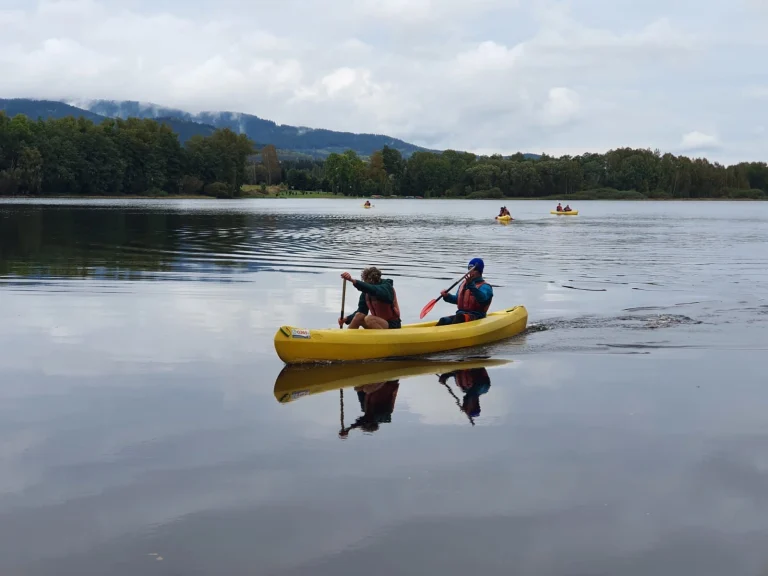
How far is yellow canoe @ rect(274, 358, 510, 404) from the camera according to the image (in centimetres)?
1315

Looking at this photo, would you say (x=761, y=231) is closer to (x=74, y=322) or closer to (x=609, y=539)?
(x=74, y=322)

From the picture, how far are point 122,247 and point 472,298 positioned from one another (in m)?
24.9

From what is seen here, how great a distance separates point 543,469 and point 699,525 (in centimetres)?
186

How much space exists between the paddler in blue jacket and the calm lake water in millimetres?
929

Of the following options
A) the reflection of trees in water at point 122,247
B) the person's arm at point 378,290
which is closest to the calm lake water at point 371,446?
the person's arm at point 378,290

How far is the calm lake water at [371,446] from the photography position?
7477 millimetres

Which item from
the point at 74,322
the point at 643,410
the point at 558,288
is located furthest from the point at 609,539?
the point at 558,288

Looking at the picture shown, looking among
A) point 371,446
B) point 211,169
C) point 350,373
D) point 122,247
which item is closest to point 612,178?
point 211,169

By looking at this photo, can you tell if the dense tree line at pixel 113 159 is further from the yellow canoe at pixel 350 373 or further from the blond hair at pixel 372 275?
the yellow canoe at pixel 350 373

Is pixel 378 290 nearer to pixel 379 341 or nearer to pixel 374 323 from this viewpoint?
pixel 374 323

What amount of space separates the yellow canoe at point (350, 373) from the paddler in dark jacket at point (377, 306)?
2.61 feet

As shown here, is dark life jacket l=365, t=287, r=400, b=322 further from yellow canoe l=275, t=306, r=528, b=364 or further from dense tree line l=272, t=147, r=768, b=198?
dense tree line l=272, t=147, r=768, b=198

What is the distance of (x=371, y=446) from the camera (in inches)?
403

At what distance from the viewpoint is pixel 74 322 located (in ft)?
59.7
